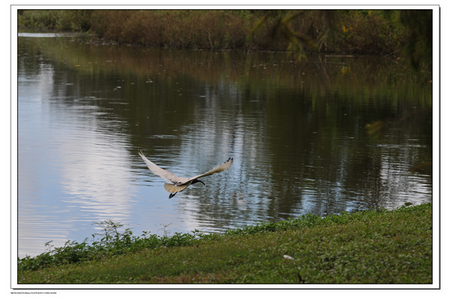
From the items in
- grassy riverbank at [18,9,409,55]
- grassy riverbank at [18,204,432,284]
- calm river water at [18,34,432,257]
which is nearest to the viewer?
grassy riverbank at [18,204,432,284]

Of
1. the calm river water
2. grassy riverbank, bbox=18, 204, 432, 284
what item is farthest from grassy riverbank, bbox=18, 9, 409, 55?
grassy riverbank, bbox=18, 204, 432, 284

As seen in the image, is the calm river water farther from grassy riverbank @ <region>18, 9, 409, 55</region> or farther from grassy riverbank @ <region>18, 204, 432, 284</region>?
grassy riverbank @ <region>18, 9, 409, 55</region>

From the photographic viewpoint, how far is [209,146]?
53.9 ft

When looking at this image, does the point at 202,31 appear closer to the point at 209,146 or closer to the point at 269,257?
the point at 209,146

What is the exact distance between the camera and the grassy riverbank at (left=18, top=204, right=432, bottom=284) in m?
6.28

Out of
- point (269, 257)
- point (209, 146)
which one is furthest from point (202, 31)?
point (269, 257)

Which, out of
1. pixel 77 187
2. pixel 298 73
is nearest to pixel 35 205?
pixel 77 187

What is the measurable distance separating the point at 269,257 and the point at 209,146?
942 centimetres

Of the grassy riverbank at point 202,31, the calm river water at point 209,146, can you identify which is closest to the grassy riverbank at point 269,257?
the calm river water at point 209,146

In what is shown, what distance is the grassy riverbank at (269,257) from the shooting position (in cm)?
628

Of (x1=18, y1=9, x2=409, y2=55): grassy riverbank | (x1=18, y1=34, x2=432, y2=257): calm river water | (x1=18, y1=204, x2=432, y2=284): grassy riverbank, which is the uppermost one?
(x1=18, y1=9, x2=409, y2=55): grassy riverbank

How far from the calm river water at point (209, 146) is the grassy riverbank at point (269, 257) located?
106 cm

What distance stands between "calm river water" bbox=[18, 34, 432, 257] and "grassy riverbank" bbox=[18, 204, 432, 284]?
3.47 ft
